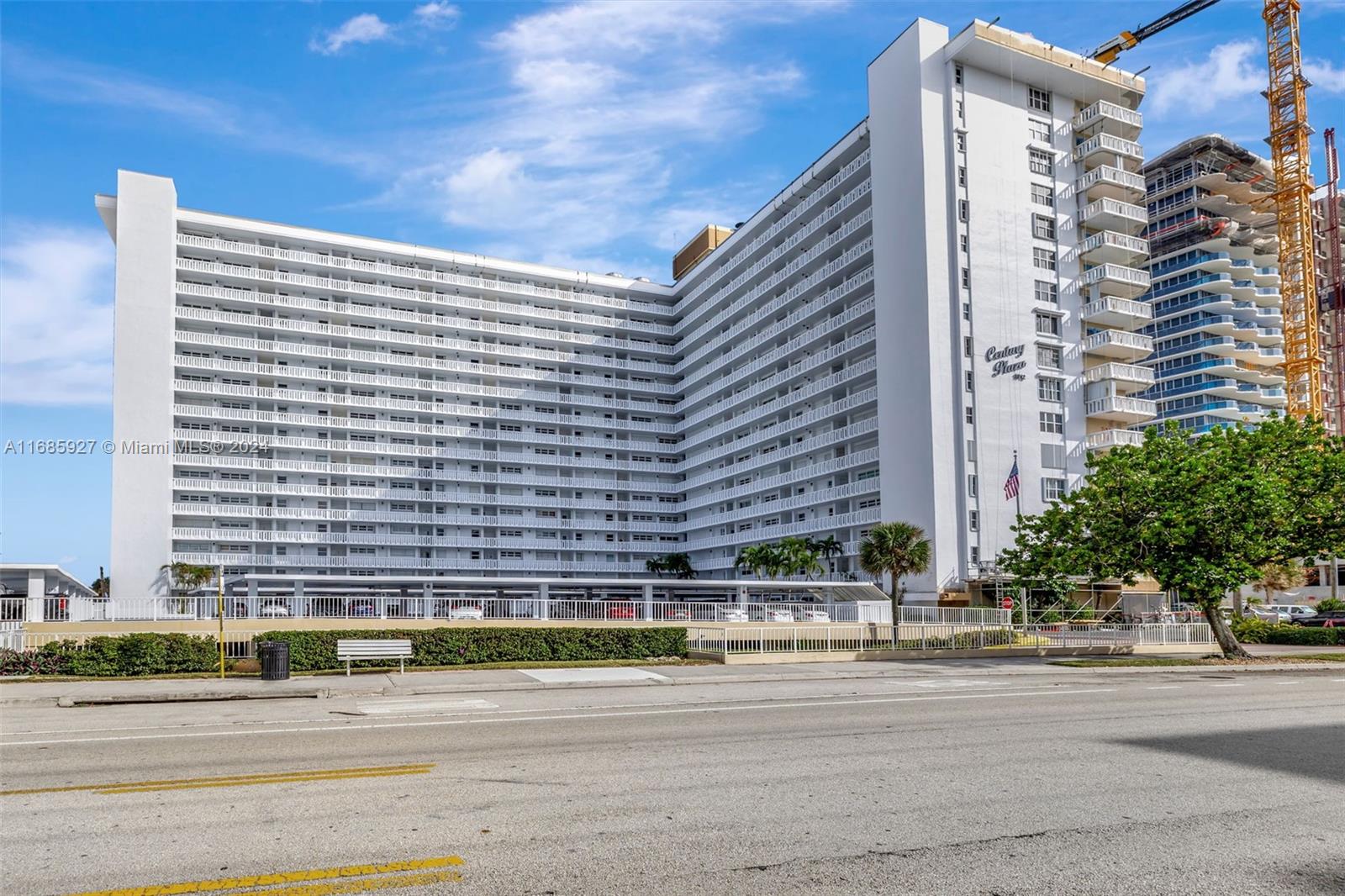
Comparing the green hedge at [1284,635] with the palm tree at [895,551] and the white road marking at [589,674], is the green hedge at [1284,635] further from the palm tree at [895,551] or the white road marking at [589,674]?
the white road marking at [589,674]

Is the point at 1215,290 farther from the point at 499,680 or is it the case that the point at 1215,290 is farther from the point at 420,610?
the point at 499,680

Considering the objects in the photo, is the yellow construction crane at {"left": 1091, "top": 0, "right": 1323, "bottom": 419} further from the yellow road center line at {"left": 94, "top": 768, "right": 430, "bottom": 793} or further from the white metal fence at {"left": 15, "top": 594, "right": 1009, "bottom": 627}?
the yellow road center line at {"left": 94, "top": 768, "right": 430, "bottom": 793}

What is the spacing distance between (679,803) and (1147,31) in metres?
96.7

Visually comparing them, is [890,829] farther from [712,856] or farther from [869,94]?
[869,94]

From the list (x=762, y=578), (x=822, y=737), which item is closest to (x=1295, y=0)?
(x=762, y=578)

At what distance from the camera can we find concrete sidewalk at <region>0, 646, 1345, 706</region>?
2141 cm

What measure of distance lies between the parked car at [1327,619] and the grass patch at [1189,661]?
1908 cm

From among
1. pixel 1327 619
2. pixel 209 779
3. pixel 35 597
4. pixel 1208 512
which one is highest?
pixel 1208 512

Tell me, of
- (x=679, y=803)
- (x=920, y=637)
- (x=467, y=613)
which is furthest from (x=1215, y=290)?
(x=679, y=803)

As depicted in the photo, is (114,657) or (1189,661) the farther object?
(1189,661)

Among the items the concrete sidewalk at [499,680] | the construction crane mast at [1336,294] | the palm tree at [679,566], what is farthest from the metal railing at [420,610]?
the construction crane mast at [1336,294]

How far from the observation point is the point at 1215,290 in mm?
114312

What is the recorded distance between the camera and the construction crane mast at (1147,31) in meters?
85.2

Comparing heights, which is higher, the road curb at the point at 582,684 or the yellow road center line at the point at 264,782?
the yellow road center line at the point at 264,782
